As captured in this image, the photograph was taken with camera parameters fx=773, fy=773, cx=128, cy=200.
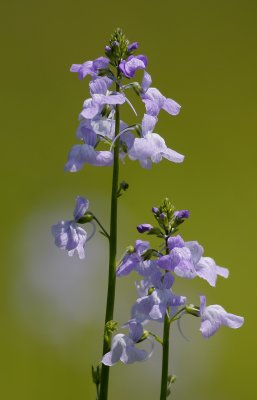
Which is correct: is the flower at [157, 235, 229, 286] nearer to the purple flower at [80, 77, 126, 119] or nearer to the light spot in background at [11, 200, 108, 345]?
the purple flower at [80, 77, 126, 119]

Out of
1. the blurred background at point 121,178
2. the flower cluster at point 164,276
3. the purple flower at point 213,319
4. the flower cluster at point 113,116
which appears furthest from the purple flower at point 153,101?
the blurred background at point 121,178

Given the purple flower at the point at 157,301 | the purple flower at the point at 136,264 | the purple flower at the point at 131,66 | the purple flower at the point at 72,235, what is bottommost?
the purple flower at the point at 157,301

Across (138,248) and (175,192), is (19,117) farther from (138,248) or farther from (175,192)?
(138,248)

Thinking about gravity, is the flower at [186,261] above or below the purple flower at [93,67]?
below

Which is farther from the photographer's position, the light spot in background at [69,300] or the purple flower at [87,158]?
the light spot in background at [69,300]

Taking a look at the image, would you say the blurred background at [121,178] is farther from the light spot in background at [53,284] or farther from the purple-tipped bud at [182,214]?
the purple-tipped bud at [182,214]

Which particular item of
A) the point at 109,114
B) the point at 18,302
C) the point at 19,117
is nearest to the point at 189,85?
the point at 19,117
